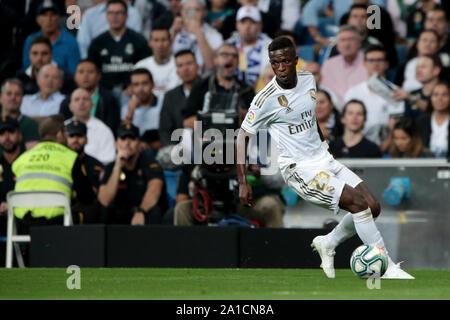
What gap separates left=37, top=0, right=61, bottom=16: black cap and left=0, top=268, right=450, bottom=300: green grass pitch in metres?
7.01

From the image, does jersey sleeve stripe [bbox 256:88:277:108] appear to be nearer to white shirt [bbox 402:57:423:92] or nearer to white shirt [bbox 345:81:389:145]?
white shirt [bbox 345:81:389:145]

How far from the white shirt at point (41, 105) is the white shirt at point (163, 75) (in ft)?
4.55

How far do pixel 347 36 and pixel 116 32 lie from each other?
379cm

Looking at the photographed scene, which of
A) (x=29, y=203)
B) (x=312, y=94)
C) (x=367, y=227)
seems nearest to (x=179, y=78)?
(x=29, y=203)

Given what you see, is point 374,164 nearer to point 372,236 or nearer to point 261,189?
point 261,189

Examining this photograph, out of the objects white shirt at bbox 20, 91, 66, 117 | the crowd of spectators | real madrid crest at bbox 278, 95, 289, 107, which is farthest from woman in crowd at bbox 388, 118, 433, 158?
white shirt at bbox 20, 91, 66, 117

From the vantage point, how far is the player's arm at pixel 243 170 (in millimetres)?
8945

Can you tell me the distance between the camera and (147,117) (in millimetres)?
15047

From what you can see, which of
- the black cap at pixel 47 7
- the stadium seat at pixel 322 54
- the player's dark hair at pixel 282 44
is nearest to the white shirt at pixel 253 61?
the stadium seat at pixel 322 54

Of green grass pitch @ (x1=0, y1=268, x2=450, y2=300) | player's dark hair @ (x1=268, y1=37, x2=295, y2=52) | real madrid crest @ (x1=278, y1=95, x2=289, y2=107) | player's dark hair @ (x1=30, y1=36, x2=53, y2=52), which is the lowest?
green grass pitch @ (x1=0, y1=268, x2=450, y2=300)

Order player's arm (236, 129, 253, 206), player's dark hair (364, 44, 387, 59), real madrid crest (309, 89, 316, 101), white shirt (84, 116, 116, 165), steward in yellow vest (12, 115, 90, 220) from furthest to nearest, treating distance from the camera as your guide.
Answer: white shirt (84, 116, 116, 165) < player's dark hair (364, 44, 387, 59) < steward in yellow vest (12, 115, 90, 220) < real madrid crest (309, 89, 316, 101) < player's arm (236, 129, 253, 206)

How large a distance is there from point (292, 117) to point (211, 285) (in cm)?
187

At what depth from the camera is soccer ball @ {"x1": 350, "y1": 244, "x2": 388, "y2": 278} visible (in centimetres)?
880

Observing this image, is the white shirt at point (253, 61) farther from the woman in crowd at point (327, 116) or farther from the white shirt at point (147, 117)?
the white shirt at point (147, 117)
